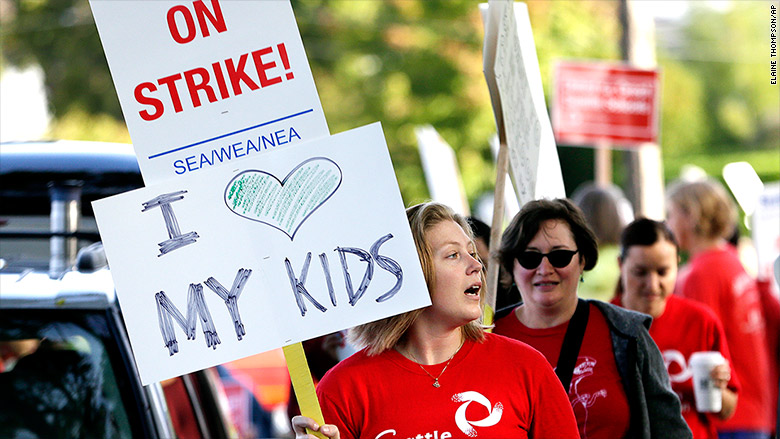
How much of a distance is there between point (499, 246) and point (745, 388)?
2.86m

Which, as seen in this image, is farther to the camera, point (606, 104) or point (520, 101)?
point (606, 104)

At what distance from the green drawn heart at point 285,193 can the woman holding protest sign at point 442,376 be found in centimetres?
29

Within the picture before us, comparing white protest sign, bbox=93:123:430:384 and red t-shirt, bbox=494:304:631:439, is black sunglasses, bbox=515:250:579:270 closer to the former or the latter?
red t-shirt, bbox=494:304:631:439

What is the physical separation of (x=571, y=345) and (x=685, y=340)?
1158 mm

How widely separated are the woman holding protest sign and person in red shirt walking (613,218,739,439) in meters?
1.52

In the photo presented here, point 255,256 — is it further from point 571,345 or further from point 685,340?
point 685,340

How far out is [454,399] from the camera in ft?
8.46

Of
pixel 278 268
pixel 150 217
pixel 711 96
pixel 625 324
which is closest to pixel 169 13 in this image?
pixel 150 217

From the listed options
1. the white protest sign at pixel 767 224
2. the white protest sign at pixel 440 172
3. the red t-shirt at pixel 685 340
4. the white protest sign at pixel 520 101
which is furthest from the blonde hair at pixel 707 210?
the white protest sign at pixel 520 101

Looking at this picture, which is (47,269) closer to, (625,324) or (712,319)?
(625,324)

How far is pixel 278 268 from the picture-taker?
2.64 meters

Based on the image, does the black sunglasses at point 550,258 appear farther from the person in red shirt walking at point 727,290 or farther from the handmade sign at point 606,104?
the handmade sign at point 606,104

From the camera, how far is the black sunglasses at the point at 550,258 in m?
3.20

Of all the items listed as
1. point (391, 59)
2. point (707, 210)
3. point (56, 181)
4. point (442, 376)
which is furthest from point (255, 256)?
point (391, 59)
